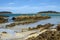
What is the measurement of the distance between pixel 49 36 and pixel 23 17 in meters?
10.6

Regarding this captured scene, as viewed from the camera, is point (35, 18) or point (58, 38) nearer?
point (58, 38)

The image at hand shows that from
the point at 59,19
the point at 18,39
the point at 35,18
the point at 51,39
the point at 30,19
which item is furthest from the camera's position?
the point at 35,18

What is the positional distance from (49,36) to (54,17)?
25.8 feet

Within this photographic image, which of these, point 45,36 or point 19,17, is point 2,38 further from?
point 19,17

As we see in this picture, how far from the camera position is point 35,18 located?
58.3 ft

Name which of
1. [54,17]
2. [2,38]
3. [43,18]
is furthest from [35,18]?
[2,38]

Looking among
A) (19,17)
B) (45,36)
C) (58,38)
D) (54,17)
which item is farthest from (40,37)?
(19,17)

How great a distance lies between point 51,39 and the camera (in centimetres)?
755

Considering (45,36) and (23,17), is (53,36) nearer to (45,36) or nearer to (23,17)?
(45,36)

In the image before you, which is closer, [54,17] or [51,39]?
[51,39]

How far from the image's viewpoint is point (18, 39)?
842cm

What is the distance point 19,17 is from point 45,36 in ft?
35.2

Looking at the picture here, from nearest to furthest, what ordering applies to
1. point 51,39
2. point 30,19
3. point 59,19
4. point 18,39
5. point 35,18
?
1. point 51,39
2. point 18,39
3. point 59,19
4. point 30,19
5. point 35,18

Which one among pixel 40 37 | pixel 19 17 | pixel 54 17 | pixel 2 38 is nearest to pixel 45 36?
pixel 40 37
